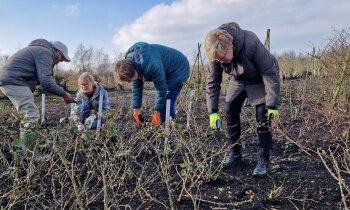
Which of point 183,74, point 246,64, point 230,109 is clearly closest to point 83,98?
point 183,74

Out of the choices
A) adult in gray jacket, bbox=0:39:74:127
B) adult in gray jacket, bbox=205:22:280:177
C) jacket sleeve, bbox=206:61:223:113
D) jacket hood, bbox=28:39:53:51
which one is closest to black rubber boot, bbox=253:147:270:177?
adult in gray jacket, bbox=205:22:280:177

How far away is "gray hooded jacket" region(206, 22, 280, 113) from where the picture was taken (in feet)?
9.73

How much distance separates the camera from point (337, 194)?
2828 millimetres

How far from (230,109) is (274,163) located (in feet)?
2.54

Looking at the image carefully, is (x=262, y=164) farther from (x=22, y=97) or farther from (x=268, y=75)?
(x=22, y=97)

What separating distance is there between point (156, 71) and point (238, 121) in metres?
0.98

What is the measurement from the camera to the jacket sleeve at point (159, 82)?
3.84 meters

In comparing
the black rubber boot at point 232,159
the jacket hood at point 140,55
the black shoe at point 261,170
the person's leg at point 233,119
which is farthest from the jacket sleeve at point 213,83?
the jacket hood at point 140,55

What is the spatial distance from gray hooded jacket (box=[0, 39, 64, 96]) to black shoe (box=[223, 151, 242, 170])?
1996mm

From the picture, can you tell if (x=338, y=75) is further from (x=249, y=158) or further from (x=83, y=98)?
(x=83, y=98)

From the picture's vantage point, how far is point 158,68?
386cm

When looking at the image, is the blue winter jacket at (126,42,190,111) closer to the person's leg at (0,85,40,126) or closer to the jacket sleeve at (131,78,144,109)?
the jacket sleeve at (131,78,144,109)

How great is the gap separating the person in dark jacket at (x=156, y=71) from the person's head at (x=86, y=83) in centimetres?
55

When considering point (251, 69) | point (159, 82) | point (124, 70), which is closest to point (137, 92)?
point (159, 82)
